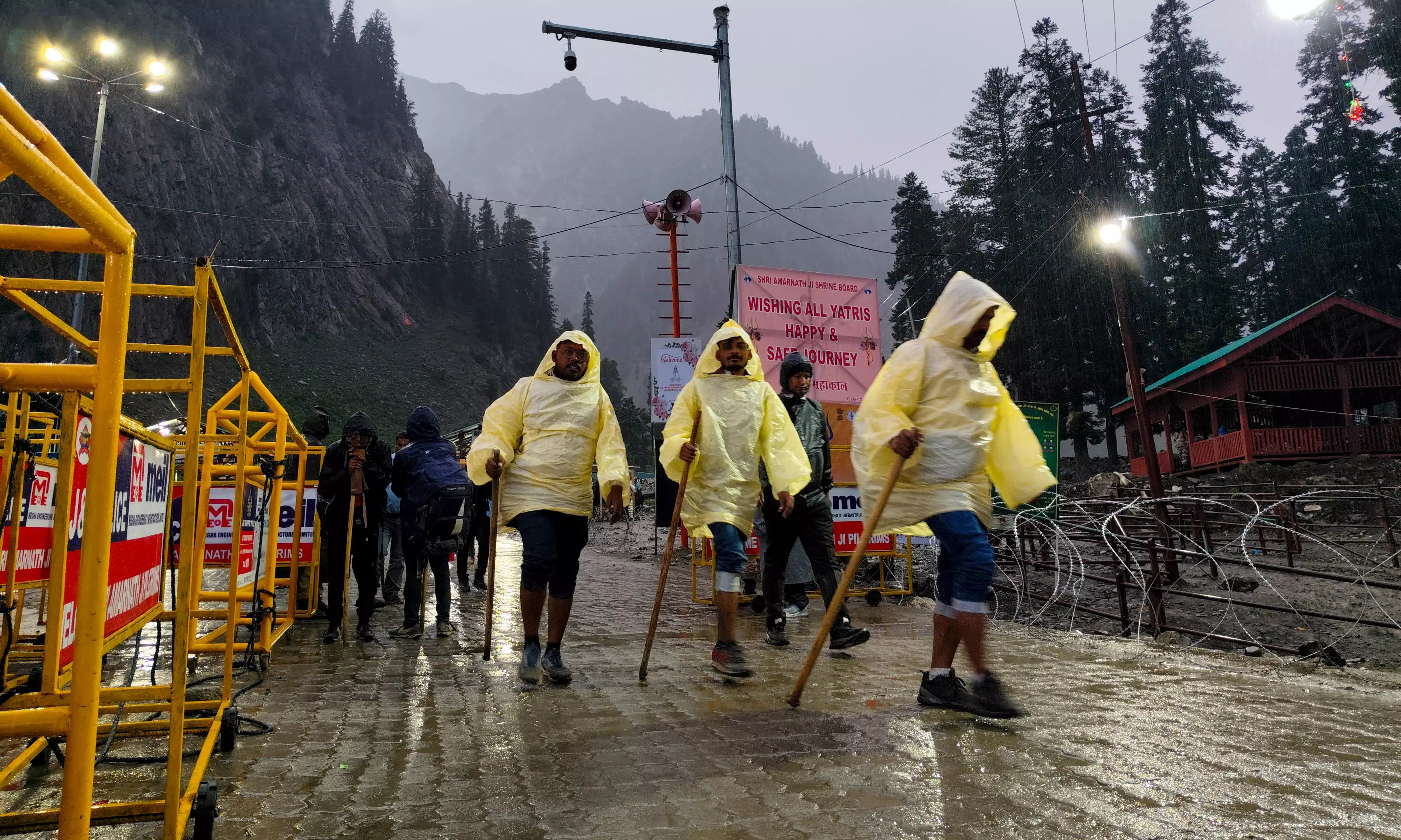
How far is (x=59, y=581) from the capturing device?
5.15 ft

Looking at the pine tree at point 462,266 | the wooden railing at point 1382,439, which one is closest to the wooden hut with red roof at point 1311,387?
the wooden railing at point 1382,439

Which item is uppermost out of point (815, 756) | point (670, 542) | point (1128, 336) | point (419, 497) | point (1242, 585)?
point (1128, 336)

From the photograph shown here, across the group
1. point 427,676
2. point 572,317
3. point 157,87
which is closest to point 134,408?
point 157,87

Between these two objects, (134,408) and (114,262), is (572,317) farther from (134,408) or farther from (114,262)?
(114,262)

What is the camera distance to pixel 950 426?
3801 mm

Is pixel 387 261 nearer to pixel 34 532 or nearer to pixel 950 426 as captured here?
pixel 34 532

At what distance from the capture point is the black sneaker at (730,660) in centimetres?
427

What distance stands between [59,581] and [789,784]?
6.84 ft

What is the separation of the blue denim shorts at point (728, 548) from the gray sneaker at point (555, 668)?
1041 mm

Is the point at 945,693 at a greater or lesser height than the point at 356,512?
lesser

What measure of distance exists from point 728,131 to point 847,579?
1027 cm

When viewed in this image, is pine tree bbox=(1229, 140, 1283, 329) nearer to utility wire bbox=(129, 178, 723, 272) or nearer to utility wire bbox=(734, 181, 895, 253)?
utility wire bbox=(734, 181, 895, 253)

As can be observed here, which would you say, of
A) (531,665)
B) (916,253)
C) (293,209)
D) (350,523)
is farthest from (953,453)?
(293,209)

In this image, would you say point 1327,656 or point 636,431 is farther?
point 636,431
